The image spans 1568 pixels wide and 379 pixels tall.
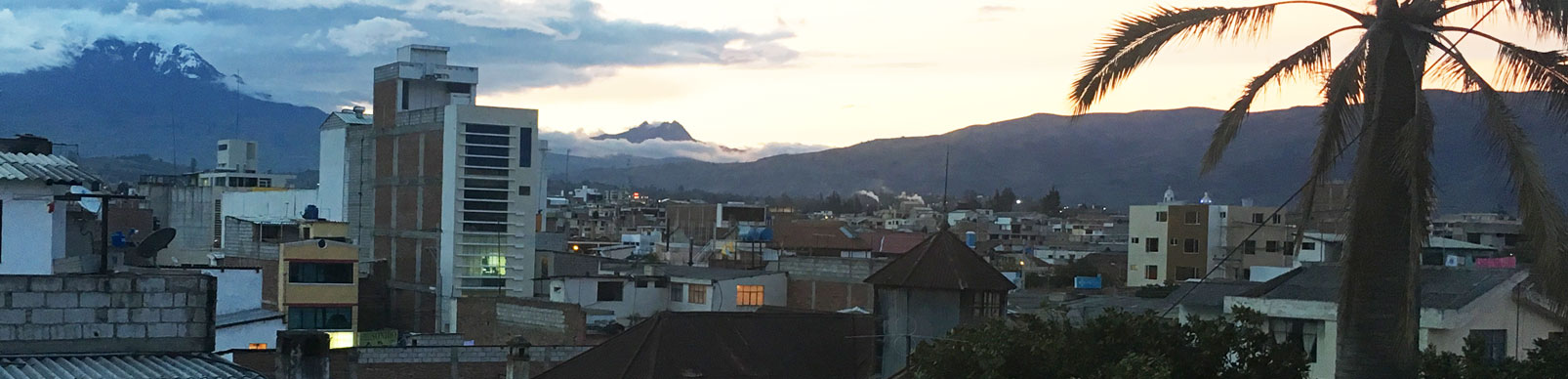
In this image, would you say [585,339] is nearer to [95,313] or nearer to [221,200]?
[95,313]

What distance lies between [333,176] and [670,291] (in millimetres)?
28039

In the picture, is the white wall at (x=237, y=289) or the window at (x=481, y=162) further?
the window at (x=481, y=162)

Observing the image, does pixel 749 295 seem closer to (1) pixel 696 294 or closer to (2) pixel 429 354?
(1) pixel 696 294

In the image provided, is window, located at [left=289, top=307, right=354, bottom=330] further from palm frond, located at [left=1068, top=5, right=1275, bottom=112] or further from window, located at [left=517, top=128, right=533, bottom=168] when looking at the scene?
palm frond, located at [left=1068, top=5, right=1275, bottom=112]

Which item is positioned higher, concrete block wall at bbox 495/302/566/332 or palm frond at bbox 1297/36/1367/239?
palm frond at bbox 1297/36/1367/239

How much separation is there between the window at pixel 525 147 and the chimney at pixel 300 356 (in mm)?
50824

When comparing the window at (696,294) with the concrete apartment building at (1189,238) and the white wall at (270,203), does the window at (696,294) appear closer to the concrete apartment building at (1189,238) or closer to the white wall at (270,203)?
the white wall at (270,203)

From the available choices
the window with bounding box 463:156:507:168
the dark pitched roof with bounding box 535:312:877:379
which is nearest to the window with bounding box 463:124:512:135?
the window with bounding box 463:156:507:168

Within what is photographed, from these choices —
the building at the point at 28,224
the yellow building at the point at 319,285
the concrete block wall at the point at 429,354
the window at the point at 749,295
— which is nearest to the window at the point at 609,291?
the window at the point at 749,295

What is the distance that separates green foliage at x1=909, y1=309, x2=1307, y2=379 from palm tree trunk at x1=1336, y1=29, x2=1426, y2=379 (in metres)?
3.29

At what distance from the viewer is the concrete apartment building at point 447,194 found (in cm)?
6112

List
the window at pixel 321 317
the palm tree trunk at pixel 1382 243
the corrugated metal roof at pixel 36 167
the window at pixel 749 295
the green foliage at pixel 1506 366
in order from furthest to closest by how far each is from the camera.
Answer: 1. the window at pixel 749 295
2. the window at pixel 321 317
3. the corrugated metal roof at pixel 36 167
4. the green foliage at pixel 1506 366
5. the palm tree trunk at pixel 1382 243

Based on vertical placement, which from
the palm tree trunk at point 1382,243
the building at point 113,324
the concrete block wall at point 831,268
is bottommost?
the concrete block wall at point 831,268

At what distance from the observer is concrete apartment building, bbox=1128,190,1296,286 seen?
72750 millimetres
